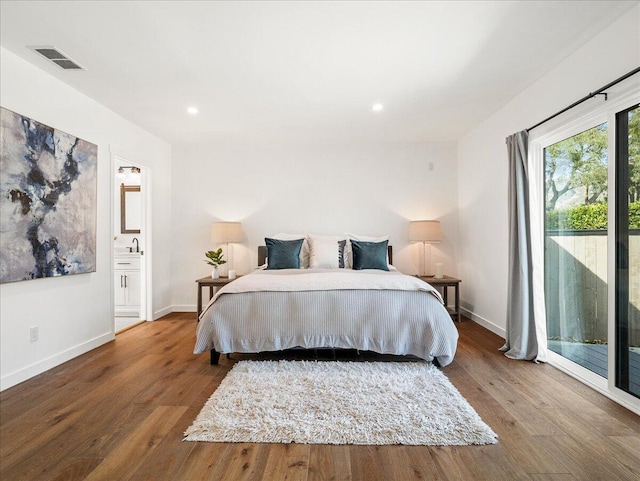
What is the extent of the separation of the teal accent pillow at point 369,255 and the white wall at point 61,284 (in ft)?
9.22

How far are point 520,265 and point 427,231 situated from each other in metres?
1.53

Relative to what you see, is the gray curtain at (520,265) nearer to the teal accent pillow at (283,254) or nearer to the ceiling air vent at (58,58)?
the teal accent pillow at (283,254)

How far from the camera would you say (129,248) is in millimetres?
5000

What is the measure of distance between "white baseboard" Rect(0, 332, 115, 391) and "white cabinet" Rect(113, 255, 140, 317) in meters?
1.23

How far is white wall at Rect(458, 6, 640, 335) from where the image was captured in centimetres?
217

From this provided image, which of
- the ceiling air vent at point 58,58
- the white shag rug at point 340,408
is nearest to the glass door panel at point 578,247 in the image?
the white shag rug at point 340,408

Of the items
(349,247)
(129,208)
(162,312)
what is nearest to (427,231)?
(349,247)

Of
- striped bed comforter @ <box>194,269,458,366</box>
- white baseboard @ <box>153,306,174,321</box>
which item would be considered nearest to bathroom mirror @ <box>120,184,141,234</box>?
white baseboard @ <box>153,306,174,321</box>

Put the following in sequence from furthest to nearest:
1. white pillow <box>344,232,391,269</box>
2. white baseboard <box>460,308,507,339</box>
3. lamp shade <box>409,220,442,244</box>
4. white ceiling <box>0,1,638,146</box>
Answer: lamp shade <box>409,220,442,244</box>
white pillow <box>344,232,391,269</box>
white baseboard <box>460,308,507,339</box>
white ceiling <box>0,1,638,146</box>

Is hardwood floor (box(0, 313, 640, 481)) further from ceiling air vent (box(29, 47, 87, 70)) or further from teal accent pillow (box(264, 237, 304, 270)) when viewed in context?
ceiling air vent (box(29, 47, 87, 70))

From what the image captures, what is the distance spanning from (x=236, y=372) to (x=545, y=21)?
330 cm

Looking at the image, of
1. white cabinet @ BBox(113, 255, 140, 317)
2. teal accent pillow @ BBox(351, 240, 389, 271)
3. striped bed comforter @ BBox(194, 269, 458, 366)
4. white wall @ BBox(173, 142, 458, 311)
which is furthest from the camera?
white wall @ BBox(173, 142, 458, 311)

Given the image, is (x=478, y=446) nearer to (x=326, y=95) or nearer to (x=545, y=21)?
(x=545, y=21)

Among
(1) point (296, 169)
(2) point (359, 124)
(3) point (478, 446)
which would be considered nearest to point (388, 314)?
(3) point (478, 446)
